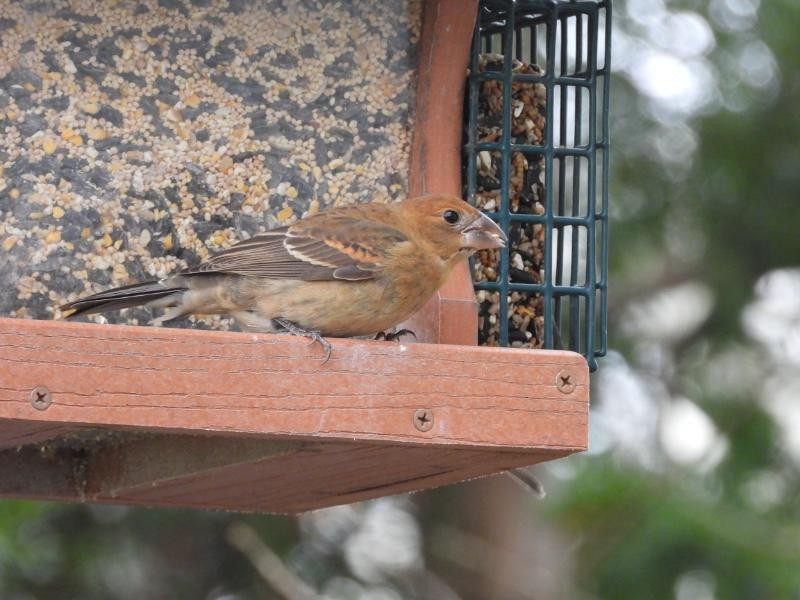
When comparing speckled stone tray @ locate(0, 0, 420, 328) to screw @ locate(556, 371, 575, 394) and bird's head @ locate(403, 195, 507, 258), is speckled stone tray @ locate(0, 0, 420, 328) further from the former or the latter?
screw @ locate(556, 371, 575, 394)

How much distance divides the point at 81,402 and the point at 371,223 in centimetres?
138

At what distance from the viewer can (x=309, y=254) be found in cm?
491

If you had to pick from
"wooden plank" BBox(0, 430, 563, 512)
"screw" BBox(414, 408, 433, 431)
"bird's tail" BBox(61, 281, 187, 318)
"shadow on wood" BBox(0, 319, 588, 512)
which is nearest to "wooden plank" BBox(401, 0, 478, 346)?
"wooden plank" BBox(0, 430, 563, 512)

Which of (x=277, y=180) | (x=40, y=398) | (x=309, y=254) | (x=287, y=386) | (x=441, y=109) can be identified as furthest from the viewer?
(x=441, y=109)

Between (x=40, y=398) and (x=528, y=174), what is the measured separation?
228cm

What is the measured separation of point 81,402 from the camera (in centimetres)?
399

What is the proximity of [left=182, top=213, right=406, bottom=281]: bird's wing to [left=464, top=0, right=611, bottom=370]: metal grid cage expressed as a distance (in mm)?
548

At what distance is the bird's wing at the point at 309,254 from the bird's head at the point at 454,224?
146 mm

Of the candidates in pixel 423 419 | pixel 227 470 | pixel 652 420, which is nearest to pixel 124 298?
pixel 227 470

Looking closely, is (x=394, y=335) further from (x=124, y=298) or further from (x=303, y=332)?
(x=124, y=298)

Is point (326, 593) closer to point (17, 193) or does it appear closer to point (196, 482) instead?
point (196, 482)

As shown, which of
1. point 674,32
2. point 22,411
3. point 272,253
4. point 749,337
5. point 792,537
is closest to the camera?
point 22,411

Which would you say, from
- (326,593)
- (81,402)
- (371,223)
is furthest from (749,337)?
(81,402)

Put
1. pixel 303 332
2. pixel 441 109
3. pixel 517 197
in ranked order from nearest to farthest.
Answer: pixel 303 332 → pixel 441 109 → pixel 517 197
